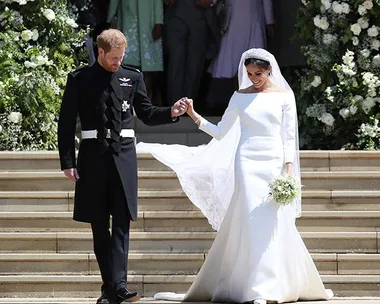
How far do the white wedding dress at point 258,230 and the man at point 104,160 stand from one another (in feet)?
2.69

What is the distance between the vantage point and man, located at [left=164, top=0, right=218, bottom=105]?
1393 cm

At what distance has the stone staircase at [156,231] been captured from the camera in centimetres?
1002

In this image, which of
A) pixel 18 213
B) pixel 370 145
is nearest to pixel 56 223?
pixel 18 213

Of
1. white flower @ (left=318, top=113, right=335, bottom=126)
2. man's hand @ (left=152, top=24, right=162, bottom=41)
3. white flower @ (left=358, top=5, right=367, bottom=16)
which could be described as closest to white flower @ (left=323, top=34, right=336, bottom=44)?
white flower @ (left=358, top=5, right=367, bottom=16)

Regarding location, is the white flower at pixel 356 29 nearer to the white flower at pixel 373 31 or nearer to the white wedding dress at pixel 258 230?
the white flower at pixel 373 31

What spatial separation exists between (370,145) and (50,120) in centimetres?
283

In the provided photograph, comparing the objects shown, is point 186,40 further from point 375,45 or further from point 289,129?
point 289,129

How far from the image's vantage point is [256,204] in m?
9.29

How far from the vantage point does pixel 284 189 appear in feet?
30.0

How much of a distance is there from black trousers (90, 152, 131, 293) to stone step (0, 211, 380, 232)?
4.72ft

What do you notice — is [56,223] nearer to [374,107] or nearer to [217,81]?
[374,107]

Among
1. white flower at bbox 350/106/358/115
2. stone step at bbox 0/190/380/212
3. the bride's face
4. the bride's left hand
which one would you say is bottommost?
stone step at bbox 0/190/380/212

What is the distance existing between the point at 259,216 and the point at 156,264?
3.94 ft

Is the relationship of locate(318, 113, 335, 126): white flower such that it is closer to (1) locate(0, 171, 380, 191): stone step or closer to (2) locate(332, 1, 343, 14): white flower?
(2) locate(332, 1, 343, 14): white flower
